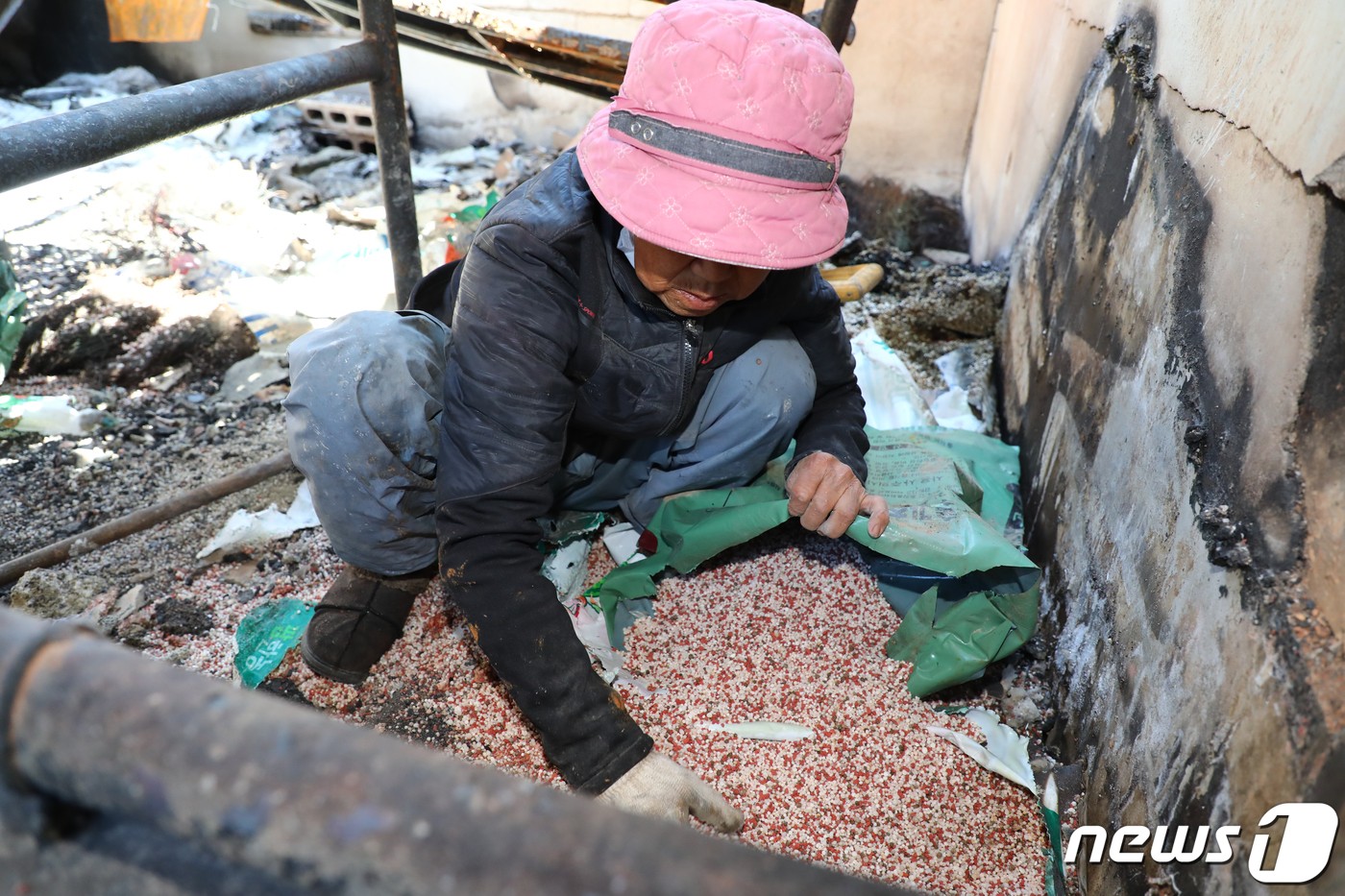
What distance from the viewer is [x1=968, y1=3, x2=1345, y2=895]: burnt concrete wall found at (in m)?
0.86

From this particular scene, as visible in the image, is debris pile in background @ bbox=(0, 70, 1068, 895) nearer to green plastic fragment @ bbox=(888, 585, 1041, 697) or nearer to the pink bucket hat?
green plastic fragment @ bbox=(888, 585, 1041, 697)

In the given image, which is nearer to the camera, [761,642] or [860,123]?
[761,642]

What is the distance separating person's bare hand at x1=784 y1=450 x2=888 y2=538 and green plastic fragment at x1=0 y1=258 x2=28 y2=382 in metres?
2.26

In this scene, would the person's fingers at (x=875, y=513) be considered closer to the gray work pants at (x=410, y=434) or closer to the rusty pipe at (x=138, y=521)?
the gray work pants at (x=410, y=434)

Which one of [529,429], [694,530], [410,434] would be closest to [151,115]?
[410,434]

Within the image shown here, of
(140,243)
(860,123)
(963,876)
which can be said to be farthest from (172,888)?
(860,123)

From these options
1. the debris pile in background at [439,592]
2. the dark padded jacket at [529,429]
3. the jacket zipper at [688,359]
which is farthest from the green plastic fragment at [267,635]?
the jacket zipper at [688,359]

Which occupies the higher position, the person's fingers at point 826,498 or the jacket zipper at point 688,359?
the jacket zipper at point 688,359

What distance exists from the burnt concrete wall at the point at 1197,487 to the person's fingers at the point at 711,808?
1.64 feet

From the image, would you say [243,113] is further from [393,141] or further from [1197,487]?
[1197,487]

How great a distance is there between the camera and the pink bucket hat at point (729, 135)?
1.13 m

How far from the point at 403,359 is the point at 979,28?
10.5ft

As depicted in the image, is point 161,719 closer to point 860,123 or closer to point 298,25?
point 860,123

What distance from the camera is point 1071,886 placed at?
126cm
